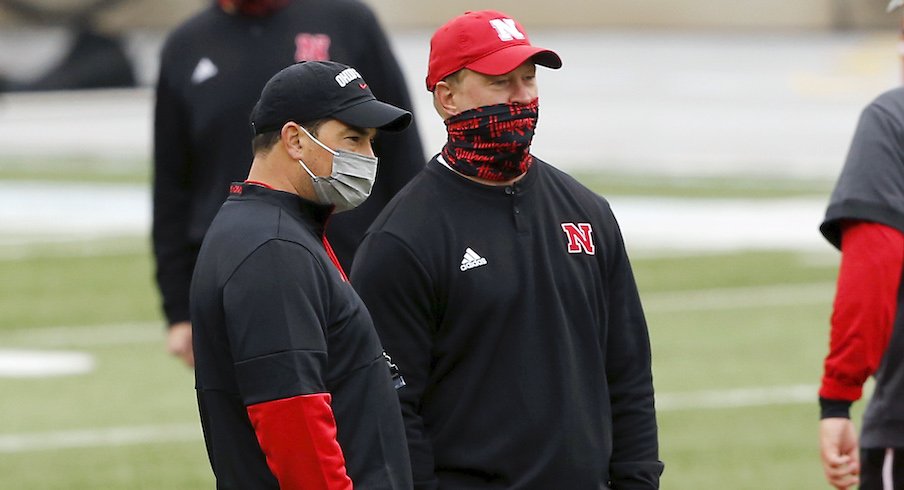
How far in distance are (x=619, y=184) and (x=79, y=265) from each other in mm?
7331

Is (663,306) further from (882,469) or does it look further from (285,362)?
(285,362)

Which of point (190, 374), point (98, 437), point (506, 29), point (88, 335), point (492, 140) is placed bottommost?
point (88, 335)

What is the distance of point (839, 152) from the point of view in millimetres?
24625

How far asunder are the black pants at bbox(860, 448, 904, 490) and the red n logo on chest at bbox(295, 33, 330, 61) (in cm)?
226

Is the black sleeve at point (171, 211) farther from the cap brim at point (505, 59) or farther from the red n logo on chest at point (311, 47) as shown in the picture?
the cap brim at point (505, 59)

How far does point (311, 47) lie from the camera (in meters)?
6.25

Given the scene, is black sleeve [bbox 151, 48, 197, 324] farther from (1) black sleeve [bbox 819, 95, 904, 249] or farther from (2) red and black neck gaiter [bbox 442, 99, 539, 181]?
(1) black sleeve [bbox 819, 95, 904, 249]

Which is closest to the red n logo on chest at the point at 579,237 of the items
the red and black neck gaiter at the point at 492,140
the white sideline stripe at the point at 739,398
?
the red and black neck gaiter at the point at 492,140

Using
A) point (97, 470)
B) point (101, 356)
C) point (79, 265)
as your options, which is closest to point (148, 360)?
point (101, 356)

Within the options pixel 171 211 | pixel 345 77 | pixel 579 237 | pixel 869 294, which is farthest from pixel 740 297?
pixel 345 77

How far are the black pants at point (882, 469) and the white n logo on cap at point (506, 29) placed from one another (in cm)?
166

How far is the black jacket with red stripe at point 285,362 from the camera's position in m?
3.91

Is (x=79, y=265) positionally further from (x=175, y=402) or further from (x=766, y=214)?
(x=766, y=214)

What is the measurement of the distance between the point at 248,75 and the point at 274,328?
2526 mm
